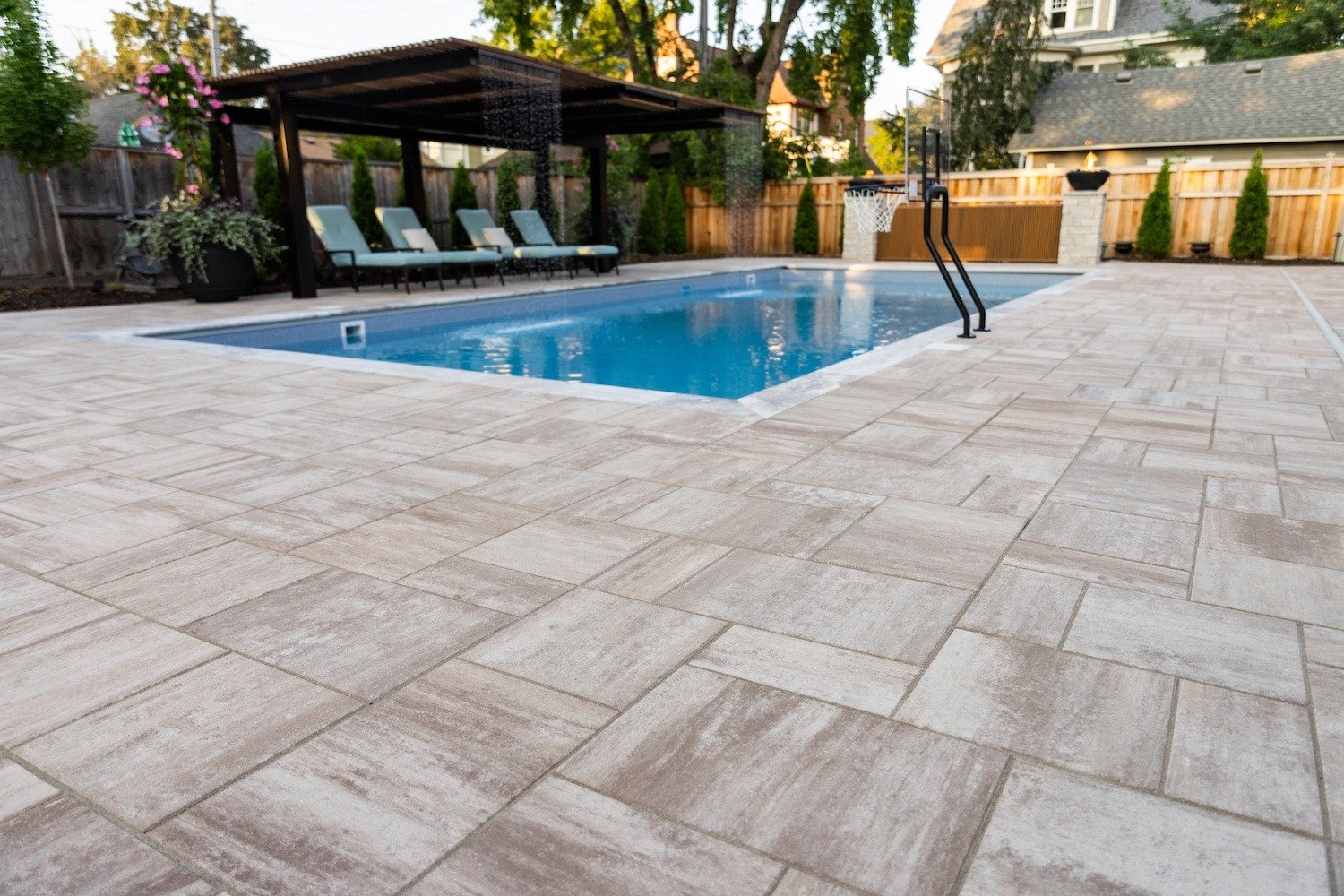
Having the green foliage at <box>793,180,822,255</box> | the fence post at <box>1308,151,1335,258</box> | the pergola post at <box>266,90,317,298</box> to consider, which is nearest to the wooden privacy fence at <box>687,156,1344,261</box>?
the fence post at <box>1308,151,1335,258</box>

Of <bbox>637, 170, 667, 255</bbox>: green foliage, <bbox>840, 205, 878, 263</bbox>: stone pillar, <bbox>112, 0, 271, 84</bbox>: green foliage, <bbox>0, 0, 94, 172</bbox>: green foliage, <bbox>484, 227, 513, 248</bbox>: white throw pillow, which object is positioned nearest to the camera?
<bbox>0, 0, 94, 172</bbox>: green foliage

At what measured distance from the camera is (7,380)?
4891mm

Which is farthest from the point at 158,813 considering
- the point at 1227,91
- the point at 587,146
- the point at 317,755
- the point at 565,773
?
the point at 1227,91

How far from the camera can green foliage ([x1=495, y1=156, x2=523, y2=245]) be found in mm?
13328

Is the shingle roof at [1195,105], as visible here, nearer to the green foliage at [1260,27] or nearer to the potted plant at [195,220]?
the green foliage at [1260,27]

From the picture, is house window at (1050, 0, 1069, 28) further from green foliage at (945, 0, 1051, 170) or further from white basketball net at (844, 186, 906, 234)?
white basketball net at (844, 186, 906, 234)

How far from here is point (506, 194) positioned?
44.0ft

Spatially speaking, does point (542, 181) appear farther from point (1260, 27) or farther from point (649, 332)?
point (1260, 27)

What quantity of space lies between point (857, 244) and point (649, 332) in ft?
27.4

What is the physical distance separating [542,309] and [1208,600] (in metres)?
8.32

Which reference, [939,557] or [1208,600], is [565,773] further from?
[1208,600]

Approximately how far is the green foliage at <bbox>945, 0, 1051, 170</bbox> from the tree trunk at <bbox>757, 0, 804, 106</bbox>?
4.15 metres

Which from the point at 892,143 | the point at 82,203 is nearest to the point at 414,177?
the point at 82,203

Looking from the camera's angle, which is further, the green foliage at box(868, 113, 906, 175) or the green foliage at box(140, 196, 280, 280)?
the green foliage at box(868, 113, 906, 175)
